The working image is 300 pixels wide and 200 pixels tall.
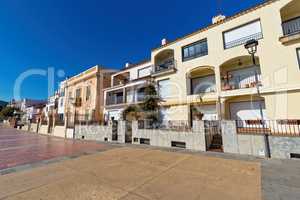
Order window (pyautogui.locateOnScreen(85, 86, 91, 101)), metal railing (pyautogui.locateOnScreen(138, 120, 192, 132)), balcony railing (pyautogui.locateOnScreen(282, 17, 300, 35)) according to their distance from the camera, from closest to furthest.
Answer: balcony railing (pyautogui.locateOnScreen(282, 17, 300, 35))
metal railing (pyautogui.locateOnScreen(138, 120, 192, 132))
window (pyautogui.locateOnScreen(85, 86, 91, 101))

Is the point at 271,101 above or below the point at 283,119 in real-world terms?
above

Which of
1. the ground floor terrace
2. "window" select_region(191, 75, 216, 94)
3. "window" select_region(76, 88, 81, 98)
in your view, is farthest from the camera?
"window" select_region(76, 88, 81, 98)

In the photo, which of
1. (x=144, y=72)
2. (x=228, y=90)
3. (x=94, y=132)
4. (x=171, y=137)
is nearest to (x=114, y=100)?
(x=144, y=72)

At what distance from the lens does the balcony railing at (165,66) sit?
1723cm

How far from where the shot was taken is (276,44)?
36.3ft

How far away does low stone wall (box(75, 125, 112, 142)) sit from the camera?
16094 millimetres

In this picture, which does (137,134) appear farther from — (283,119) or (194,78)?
(283,119)

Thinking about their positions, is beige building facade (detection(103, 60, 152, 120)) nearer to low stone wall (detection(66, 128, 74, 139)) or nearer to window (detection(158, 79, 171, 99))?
window (detection(158, 79, 171, 99))

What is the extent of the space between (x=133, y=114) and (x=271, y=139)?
11848mm

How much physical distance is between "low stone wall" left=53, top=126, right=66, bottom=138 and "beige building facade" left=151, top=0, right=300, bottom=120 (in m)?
14.6

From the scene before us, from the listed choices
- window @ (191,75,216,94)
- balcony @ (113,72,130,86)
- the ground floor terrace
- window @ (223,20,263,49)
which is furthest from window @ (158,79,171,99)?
the ground floor terrace

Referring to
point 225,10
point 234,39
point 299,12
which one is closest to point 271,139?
point 234,39

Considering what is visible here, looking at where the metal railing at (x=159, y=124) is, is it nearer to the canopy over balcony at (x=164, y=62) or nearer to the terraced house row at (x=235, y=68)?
the terraced house row at (x=235, y=68)

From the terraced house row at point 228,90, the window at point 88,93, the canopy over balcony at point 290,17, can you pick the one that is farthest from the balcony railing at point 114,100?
the canopy over balcony at point 290,17
